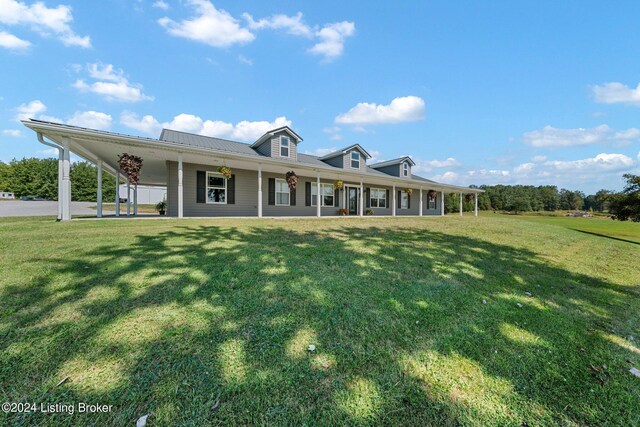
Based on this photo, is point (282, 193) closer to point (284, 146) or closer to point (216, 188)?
point (284, 146)

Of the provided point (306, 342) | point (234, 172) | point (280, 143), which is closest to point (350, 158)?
point (280, 143)

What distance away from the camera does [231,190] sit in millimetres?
12188

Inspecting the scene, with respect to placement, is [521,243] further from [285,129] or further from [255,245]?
[285,129]

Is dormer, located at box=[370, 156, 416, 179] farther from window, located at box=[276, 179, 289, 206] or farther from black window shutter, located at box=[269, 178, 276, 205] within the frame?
black window shutter, located at box=[269, 178, 276, 205]

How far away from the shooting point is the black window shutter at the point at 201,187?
1132 centimetres

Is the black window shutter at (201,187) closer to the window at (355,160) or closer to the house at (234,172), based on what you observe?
the house at (234,172)

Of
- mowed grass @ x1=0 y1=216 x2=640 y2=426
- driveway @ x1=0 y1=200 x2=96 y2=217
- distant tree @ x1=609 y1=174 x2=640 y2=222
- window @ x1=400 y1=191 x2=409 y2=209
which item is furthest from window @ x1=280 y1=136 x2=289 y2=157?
distant tree @ x1=609 y1=174 x2=640 y2=222

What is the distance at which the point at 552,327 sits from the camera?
8.29 ft

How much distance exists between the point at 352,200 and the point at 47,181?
49.3 meters

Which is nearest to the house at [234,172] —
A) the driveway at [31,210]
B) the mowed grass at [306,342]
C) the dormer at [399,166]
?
the dormer at [399,166]

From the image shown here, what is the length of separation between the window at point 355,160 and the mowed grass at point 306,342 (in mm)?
14232

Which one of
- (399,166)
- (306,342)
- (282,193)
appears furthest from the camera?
(399,166)

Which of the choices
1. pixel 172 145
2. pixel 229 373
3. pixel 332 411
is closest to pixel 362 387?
pixel 332 411

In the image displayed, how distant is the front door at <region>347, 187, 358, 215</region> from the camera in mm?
16906
